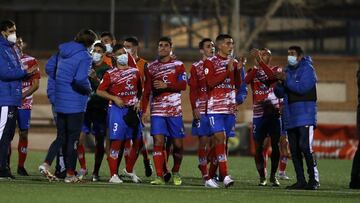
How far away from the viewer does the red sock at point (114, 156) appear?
1884cm

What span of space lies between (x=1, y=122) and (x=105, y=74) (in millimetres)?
1895

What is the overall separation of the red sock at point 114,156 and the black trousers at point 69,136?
0.92 m

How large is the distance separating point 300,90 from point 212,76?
1.40 meters

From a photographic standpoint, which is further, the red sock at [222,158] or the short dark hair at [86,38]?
the short dark hair at [86,38]

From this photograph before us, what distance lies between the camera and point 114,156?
1889 centimetres

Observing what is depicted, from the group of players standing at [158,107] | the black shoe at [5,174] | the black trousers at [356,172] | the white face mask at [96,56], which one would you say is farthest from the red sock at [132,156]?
the black trousers at [356,172]

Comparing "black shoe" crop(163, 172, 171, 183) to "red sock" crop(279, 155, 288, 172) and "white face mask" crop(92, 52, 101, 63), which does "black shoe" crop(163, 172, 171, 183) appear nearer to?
"white face mask" crop(92, 52, 101, 63)

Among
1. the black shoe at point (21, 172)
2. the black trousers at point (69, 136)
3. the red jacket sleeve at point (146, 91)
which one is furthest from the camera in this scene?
the black shoe at point (21, 172)

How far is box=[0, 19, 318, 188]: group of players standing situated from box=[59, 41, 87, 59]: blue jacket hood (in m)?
0.02

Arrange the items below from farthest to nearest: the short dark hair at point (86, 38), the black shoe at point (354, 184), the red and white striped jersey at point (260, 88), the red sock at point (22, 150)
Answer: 1. the red sock at point (22, 150)
2. the red and white striped jersey at point (260, 88)
3. the black shoe at point (354, 184)
4. the short dark hair at point (86, 38)

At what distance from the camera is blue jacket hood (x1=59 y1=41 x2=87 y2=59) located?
59.4ft

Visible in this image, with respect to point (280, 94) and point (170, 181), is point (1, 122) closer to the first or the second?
point (170, 181)

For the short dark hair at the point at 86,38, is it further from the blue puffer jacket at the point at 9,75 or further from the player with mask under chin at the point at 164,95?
the player with mask under chin at the point at 164,95

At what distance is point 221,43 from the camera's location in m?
18.5
